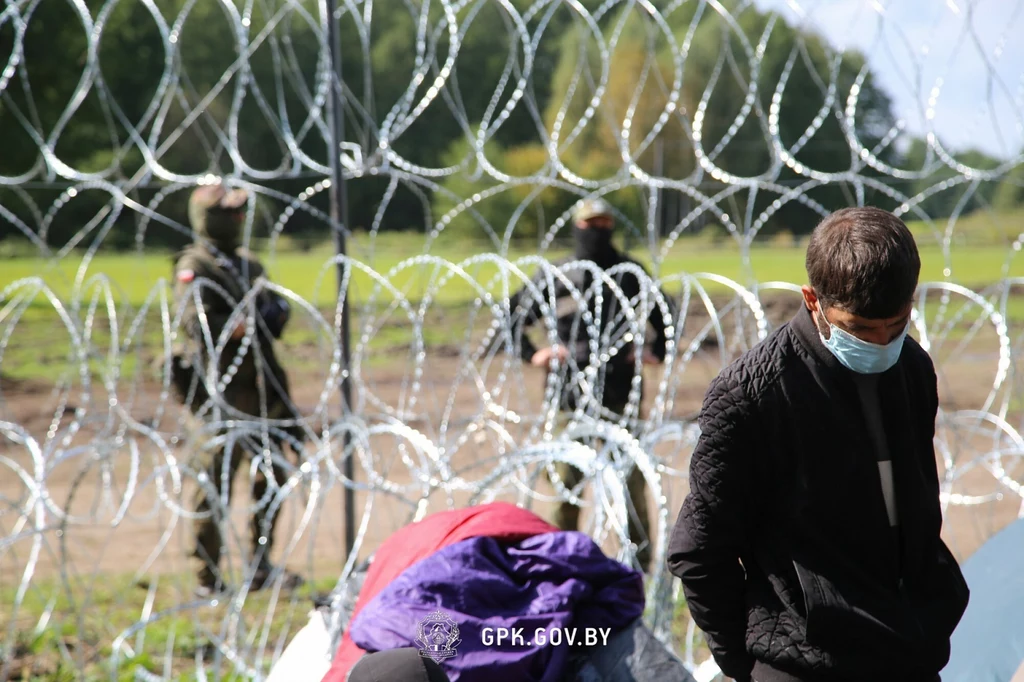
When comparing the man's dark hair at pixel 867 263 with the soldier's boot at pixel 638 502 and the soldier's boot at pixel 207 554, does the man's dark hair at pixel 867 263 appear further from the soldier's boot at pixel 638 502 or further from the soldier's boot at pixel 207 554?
the soldier's boot at pixel 207 554

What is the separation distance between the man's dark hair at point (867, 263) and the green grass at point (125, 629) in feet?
7.99

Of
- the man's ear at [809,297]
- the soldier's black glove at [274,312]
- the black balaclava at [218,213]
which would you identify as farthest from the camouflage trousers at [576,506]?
the man's ear at [809,297]

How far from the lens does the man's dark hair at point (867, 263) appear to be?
146cm

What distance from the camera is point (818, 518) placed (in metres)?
1.61

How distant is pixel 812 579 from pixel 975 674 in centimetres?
85

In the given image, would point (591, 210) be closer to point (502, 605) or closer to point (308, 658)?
point (308, 658)

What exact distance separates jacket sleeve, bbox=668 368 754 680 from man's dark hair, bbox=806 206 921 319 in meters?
0.22

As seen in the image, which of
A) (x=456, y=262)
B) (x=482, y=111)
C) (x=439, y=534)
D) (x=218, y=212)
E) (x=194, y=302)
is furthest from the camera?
(x=482, y=111)

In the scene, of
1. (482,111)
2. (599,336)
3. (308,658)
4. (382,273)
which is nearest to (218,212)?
(599,336)

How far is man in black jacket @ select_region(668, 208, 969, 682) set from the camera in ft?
5.23

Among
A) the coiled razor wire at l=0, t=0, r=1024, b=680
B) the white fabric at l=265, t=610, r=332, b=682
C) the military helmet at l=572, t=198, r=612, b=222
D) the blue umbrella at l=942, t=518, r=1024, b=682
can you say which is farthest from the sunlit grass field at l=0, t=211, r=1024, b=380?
the blue umbrella at l=942, t=518, r=1024, b=682

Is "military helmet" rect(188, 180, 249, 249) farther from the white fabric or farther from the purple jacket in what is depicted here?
the purple jacket

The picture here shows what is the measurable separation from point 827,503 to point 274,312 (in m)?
3.43

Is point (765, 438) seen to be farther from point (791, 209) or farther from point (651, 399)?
point (791, 209)
